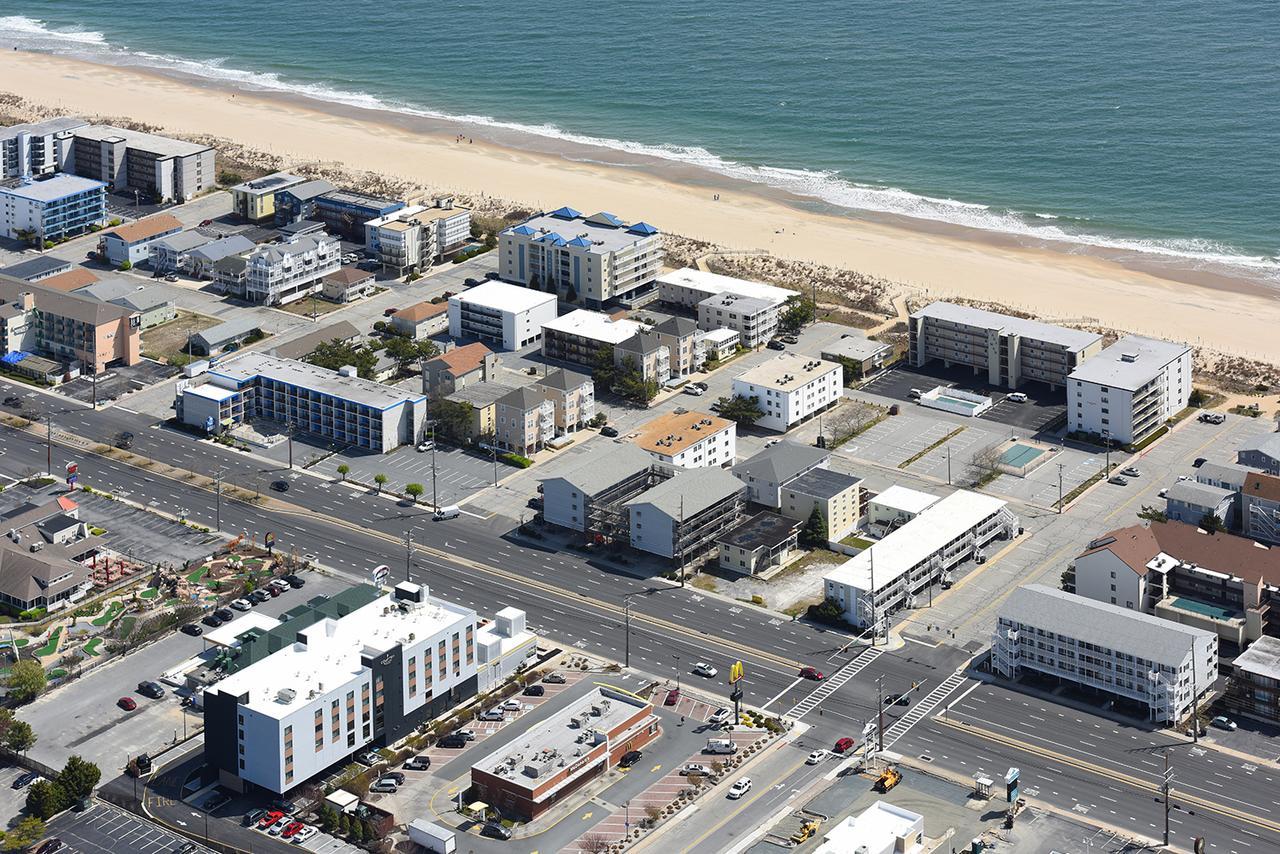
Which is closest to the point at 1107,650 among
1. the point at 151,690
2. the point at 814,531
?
the point at 814,531

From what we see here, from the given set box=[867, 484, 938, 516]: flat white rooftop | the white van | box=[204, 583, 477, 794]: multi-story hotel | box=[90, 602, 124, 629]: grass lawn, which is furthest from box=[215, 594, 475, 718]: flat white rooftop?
box=[867, 484, 938, 516]: flat white rooftop

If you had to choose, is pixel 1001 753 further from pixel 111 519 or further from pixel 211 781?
pixel 111 519

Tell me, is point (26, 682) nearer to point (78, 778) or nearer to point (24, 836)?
point (78, 778)

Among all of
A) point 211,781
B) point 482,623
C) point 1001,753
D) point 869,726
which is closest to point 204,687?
point 211,781

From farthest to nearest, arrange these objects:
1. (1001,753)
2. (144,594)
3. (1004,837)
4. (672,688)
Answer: (144,594), (672,688), (1001,753), (1004,837)

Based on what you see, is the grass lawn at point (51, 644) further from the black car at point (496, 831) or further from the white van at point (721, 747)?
the white van at point (721, 747)

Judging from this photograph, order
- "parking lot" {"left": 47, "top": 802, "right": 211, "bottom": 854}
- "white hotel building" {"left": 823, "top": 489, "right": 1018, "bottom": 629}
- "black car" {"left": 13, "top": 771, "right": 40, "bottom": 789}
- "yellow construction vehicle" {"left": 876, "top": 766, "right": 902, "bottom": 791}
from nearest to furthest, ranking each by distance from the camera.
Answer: "parking lot" {"left": 47, "top": 802, "right": 211, "bottom": 854} < "yellow construction vehicle" {"left": 876, "top": 766, "right": 902, "bottom": 791} < "black car" {"left": 13, "top": 771, "right": 40, "bottom": 789} < "white hotel building" {"left": 823, "top": 489, "right": 1018, "bottom": 629}

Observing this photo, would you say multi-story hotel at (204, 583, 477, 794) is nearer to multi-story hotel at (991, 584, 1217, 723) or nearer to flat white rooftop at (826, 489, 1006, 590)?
flat white rooftop at (826, 489, 1006, 590)
